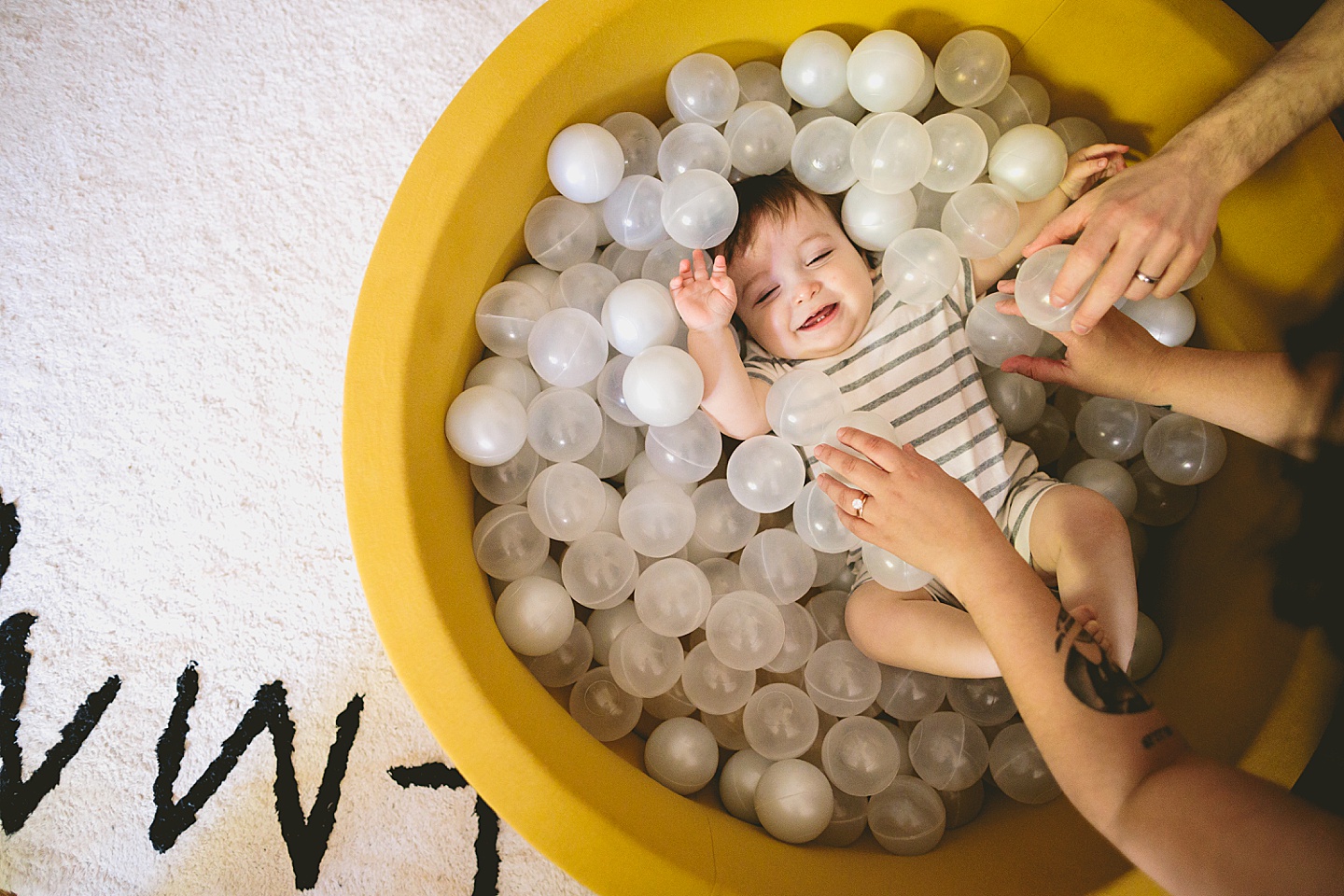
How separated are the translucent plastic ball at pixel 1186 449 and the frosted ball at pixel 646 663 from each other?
693 millimetres

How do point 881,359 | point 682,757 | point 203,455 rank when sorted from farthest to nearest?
1. point 203,455
2. point 881,359
3. point 682,757

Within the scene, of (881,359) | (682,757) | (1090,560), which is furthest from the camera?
(881,359)

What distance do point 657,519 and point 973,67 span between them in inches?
29.3

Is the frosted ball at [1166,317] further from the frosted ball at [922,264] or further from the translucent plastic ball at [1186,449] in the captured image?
the frosted ball at [922,264]

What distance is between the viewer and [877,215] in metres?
1.11

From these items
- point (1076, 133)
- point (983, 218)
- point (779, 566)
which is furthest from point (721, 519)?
point (1076, 133)

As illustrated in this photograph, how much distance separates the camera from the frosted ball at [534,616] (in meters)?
1.03

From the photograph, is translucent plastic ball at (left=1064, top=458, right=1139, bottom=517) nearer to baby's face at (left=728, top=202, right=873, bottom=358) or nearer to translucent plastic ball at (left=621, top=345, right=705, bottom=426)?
baby's face at (left=728, top=202, right=873, bottom=358)

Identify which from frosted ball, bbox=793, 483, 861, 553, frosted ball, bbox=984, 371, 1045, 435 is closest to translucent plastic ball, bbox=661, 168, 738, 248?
frosted ball, bbox=793, 483, 861, 553

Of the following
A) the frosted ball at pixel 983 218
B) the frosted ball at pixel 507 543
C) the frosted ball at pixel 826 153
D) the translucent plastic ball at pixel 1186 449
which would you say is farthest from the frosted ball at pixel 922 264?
the frosted ball at pixel 507 543

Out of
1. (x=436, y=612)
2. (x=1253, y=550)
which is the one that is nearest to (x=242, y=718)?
(x=436, y=612)

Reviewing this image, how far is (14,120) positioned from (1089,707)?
1.93 meters

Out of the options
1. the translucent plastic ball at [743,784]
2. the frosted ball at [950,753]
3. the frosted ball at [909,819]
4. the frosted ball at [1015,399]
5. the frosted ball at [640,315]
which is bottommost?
the frosted ball at [909,819]

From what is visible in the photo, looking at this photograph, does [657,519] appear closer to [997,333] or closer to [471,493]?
[471,493]
